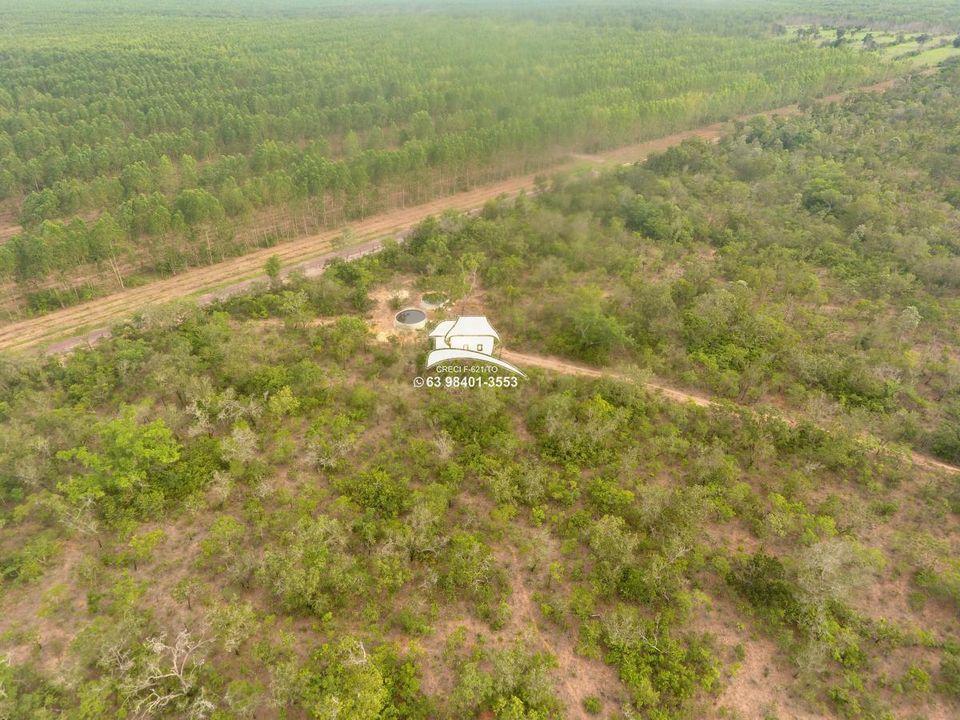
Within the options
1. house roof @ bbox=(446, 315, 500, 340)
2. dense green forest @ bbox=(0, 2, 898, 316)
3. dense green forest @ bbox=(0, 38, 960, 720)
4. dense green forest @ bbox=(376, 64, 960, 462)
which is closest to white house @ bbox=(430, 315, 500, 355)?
house roof @ bbox=(446, 315, 500, 340)

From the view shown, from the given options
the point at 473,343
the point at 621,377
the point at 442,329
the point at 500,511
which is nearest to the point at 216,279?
the point at 442,329

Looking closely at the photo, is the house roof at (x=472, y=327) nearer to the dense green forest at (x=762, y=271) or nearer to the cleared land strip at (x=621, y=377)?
the dense green forest at (x=762, y=271)

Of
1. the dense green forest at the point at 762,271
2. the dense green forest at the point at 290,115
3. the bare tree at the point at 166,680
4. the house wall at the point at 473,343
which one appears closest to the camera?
the bare tree at the point at 166,680

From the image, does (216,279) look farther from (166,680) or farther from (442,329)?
(166,680)

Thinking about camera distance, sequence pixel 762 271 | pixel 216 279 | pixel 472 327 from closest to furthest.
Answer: pixel 472 327 → pixel 762 271 → pixel 216 279

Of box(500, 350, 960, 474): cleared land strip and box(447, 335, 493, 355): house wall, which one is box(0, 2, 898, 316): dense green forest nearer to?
box(447, 335, 493, 355): house wall

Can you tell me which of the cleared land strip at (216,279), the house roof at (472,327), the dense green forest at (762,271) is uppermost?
the dense green forest at (762,271)

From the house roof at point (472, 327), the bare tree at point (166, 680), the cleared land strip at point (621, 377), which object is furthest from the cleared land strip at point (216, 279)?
the bare tree at point (166, 680)
